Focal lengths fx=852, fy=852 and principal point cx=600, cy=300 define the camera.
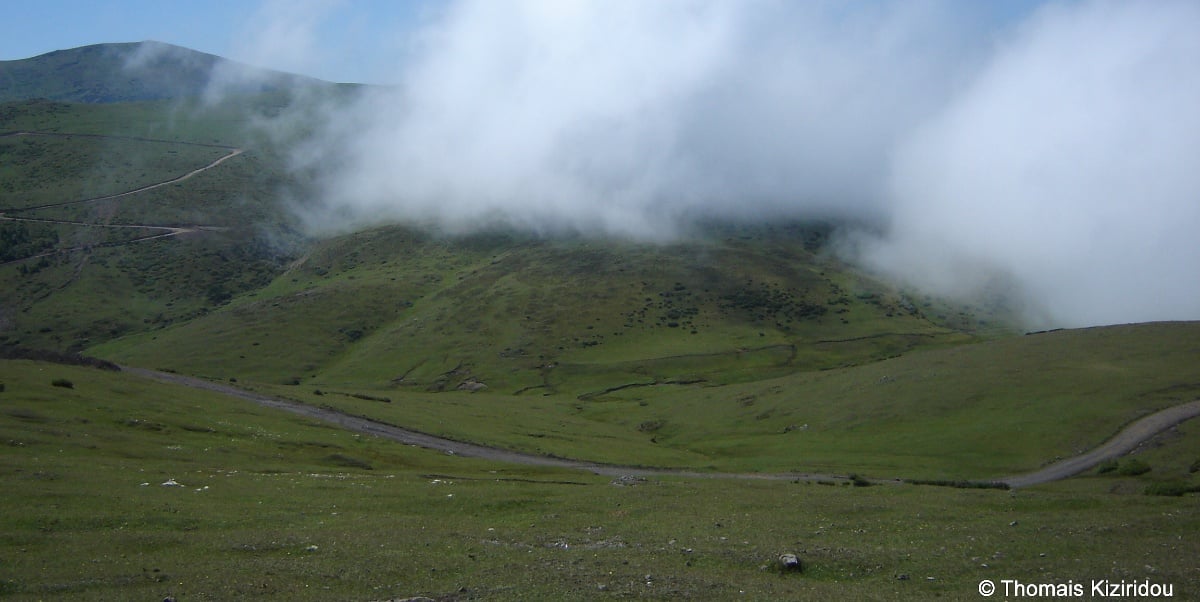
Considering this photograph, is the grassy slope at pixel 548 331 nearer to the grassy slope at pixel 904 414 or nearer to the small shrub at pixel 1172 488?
the grassy slope at pixel 904 414

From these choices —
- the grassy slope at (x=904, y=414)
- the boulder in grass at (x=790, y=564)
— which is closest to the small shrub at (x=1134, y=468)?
the grassy slope at (x=904, y=414)

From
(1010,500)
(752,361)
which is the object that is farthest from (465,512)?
(752,361)

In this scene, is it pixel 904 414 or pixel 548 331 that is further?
pixel 548 331

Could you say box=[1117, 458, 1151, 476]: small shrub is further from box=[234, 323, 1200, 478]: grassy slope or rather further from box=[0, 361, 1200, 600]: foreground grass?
box=[234, 323, 1200, 478]: grassy slope

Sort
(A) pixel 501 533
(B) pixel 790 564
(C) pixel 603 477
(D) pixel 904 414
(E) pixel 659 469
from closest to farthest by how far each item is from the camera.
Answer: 1. (B) pixel 790 564
2. (A) pixel 501 533
3. (C) pixel 603 477
4. (E) pixel 659 469
5. (D) pixel 904 414

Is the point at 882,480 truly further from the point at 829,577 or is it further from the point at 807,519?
the point at 829,577

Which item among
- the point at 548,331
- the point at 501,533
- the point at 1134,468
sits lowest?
the point at 1134,468

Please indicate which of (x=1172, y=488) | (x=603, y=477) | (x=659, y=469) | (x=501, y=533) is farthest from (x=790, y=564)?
(x=659, y=469)

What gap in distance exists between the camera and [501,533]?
28.7 m

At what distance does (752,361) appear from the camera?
142125 millimetres

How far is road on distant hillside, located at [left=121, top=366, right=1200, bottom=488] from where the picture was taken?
177 ft

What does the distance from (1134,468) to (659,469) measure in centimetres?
2899

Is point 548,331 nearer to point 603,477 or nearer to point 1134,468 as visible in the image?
point 603,477

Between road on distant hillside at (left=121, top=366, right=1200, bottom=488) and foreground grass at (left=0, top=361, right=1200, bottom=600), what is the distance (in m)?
8.05
